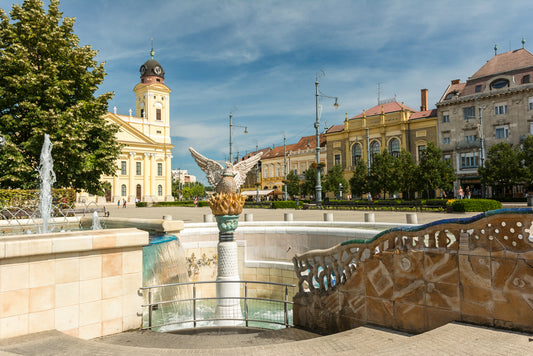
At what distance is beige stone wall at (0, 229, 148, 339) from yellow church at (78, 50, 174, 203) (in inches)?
2706

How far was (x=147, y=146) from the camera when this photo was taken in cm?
7494

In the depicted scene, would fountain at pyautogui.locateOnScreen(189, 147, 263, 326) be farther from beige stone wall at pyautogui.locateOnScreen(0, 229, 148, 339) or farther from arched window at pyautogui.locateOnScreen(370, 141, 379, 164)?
Result: arched window at pyautogui.locateOnScreen(370, 141, 379, 164)

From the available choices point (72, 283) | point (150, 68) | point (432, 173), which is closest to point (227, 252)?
point (72, 283)

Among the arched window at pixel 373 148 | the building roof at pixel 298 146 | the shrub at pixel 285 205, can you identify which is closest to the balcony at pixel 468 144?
the arched window at pixel 373 148

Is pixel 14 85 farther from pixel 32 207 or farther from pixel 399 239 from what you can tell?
pixel 399 239

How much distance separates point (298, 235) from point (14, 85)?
16543 mm

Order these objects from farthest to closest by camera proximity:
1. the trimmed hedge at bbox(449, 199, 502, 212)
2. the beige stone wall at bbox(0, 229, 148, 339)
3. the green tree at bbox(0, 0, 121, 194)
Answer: the trimmed hedge at bbox(449, 199, 502, 212) → the green tree at bbox(0, 0, 121, 194) → the beige stone wall at bbox(0, 229, 148, 339)

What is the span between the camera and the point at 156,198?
244 ft

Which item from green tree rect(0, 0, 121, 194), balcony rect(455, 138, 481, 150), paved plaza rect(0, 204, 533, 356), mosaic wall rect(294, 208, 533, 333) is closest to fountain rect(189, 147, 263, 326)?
mosaic wall rect(294, 208, 533, 333)

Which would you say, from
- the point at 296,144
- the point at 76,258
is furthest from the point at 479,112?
the point at 76,258


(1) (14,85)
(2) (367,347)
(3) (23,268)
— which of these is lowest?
(2) (367,347)

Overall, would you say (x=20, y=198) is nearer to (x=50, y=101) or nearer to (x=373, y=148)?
(x=50, y=101)

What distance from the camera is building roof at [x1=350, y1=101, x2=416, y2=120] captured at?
61875mm

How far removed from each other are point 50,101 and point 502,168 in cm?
4301
